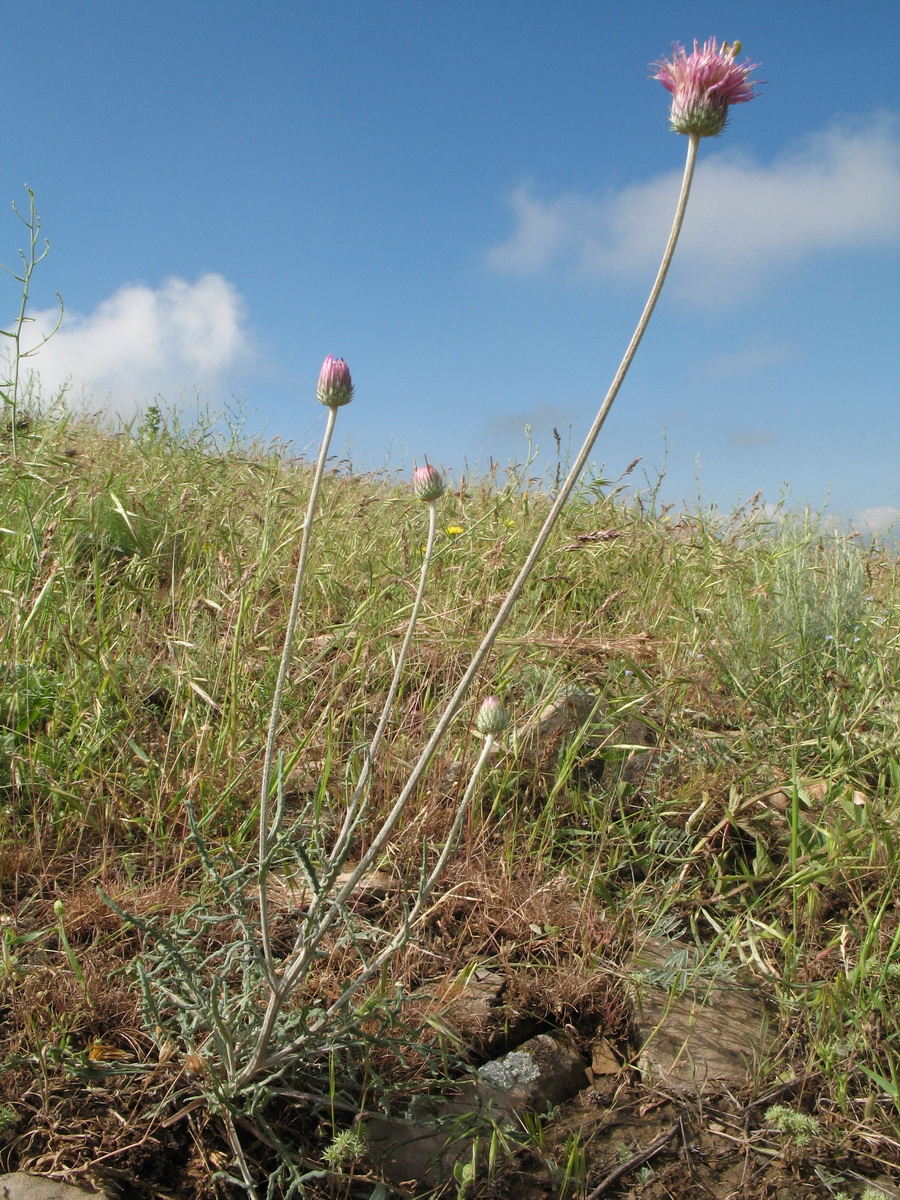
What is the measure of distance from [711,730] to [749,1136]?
3.72 ft

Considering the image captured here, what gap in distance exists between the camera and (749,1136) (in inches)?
65.7

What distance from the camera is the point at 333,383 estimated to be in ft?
4.99

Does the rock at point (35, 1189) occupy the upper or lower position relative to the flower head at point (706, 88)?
lower

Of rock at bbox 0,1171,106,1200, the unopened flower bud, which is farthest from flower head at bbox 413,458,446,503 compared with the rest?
rock at bbox 0,1171,106,1200

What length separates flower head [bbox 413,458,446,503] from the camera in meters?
1.59

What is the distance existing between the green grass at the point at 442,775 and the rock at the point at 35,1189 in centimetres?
4

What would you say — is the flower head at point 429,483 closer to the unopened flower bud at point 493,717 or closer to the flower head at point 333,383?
the flower head at point 333,383

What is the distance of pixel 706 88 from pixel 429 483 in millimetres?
777

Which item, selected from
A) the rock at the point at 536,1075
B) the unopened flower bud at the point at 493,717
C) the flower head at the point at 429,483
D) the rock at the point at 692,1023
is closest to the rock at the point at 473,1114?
the rock at the point at 536,1075

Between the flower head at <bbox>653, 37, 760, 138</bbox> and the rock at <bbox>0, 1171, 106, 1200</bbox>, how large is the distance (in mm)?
1934

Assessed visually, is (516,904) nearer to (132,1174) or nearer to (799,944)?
(799,944)

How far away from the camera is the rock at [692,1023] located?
179 centimetres

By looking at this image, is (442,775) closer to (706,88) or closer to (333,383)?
(333,383)

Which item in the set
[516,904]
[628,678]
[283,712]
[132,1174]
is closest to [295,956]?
[132,1174]
